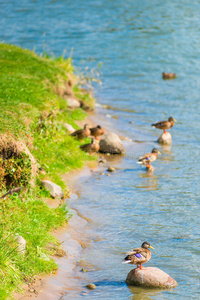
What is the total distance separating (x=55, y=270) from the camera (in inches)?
350

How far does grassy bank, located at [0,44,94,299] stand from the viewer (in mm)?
8547

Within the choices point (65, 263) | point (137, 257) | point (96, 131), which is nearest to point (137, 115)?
point (96, 131)

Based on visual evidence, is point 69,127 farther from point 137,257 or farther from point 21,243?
point 137,257

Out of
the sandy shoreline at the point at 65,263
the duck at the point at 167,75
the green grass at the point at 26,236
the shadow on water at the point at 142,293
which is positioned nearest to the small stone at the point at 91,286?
the sandy shoreline at the point at 65,263

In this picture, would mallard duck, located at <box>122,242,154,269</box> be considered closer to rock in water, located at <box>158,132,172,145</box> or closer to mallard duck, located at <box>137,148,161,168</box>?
mallard duck, located at <box>137,148,161,168</box>

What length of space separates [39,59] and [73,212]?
9.24 m

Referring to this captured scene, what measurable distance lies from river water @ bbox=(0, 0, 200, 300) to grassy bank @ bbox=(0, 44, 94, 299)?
0.89 m

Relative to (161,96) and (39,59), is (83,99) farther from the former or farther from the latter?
(161,96)

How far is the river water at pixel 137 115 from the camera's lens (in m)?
9.65

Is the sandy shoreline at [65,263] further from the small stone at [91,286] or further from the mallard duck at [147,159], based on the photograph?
the mallard duck at [147,159]

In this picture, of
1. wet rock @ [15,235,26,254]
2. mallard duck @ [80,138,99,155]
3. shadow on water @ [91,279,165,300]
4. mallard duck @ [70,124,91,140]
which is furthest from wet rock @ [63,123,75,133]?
shadow on water @ [91,279,165,300]

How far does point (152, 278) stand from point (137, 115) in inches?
552

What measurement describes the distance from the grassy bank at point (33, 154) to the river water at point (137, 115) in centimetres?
89

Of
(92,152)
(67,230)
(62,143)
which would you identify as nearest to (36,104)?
(62,143)
